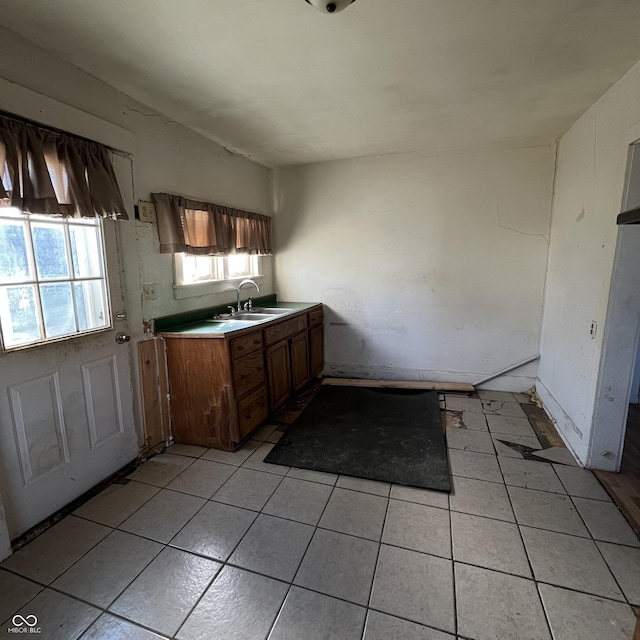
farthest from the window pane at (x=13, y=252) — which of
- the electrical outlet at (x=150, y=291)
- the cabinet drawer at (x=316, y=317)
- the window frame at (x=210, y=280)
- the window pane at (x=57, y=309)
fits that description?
the cabinet drawer at (x=316, y=317)

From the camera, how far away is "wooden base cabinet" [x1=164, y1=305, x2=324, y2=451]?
7.98 ft

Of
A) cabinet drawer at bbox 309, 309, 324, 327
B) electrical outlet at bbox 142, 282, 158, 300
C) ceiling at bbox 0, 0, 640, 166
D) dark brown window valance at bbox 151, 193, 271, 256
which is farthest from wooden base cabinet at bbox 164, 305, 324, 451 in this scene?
ceiling at bbox 0, 0, 640, 166

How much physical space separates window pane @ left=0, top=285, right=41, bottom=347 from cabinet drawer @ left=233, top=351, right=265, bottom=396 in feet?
3.78

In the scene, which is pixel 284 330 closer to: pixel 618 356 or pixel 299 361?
pixel 299 361

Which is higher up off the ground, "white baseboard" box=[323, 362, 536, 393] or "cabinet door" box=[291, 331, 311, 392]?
"cabinet door" box=[291, 331, 311, 392]

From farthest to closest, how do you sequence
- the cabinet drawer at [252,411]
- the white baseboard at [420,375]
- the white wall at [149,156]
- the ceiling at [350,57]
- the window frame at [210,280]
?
the white baseboard at [420,375]
the window frame at [210,280]
the cabinet drawer at [252,411]
the white wall at [149,156]
the ceiling at [350,57]

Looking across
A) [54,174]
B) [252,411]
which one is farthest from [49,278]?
[252,411]

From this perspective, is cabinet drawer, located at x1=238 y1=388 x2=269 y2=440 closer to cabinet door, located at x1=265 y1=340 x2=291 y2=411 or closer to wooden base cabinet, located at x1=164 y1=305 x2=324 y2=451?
wooden base cabinet, located at x1=164 y1=305 x2=324 y2=451

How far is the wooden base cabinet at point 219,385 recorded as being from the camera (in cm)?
243

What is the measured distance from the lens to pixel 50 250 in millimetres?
1833

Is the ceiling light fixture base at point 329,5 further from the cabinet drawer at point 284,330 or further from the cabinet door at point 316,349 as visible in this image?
the cabinet door at point 316,349

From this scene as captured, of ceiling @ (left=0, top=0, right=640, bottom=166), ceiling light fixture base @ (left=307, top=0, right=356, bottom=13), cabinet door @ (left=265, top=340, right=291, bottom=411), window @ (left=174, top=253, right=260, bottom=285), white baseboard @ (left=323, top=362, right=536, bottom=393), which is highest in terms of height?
ceiling @ (left=0, top=0, right=640, bottom=166)

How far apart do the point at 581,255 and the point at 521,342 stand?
121cm

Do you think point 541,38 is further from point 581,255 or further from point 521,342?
point 521,342
